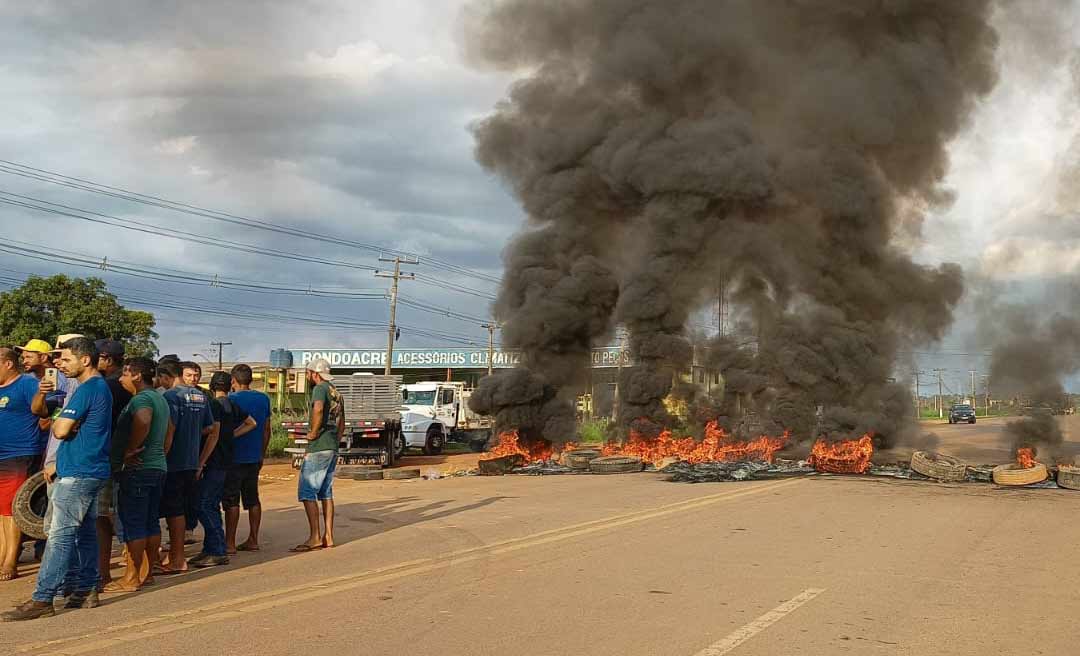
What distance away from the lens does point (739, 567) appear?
27.1 feet

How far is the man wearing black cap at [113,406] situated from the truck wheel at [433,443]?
2124cm

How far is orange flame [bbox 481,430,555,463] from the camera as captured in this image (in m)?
23.7

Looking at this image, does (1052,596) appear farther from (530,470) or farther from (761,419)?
(761,419)

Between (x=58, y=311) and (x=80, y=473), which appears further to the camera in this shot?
(x=58, y=311)

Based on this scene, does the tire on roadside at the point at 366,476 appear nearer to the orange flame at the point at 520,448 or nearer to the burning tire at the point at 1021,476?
the orange flame at the point at 520,448

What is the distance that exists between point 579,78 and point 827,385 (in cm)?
1356

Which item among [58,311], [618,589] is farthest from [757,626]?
[58,311]

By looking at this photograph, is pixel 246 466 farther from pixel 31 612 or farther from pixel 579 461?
pixel 579 461

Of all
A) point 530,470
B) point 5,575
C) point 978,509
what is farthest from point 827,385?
point 5,575

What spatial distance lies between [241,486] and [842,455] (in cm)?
1597

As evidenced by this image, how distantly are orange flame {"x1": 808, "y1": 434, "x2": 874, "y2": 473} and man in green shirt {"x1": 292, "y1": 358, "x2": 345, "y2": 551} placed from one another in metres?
14.4

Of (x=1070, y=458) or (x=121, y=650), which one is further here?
(x=1070, y=458)

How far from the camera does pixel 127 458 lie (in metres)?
7.09

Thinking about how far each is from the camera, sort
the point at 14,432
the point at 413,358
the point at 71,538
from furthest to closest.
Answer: the point at 413,358 → the point at 14,432 → the point at 71,538
